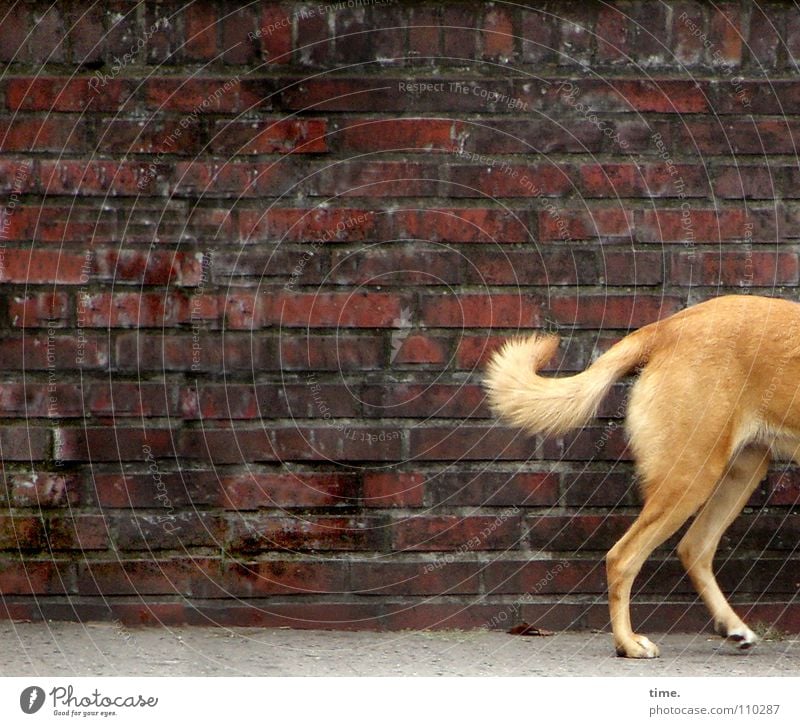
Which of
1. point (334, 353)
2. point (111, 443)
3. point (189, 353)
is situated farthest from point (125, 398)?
point (334, 353)

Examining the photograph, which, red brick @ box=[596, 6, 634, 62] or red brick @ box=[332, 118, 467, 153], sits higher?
red brick @ box=[596, 6, 634, 62]

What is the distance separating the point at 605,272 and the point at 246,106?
134 cm

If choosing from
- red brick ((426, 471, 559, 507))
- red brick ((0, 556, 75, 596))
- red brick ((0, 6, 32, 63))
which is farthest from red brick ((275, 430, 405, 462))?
red brick ((0, 6, 32, 63))

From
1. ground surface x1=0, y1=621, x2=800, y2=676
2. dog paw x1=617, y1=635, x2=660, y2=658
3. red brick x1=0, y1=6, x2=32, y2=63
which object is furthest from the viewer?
red brick x1=0, y1=6, x2=32, y2=63

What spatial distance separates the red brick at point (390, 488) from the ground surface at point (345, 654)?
45 cm

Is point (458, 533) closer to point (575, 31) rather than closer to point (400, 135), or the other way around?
point (400, 135)

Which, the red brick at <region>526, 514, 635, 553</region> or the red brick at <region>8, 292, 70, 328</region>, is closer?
the red brick at <region>8, 292, 70, 328</region>

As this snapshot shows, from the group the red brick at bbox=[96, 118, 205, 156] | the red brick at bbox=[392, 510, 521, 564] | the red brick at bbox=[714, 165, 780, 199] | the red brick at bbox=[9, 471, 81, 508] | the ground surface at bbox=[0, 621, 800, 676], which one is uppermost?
the red brick at bbox=[96, 118, 205, 156]

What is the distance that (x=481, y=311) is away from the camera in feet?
14.4

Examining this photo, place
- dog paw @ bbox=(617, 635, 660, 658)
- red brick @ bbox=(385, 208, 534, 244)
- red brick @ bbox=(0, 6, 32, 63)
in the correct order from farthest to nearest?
1. red brick @ bbox=(385, 208, 534, 244)
2. red brick @ bbox=(0, 6, 32, 63)
3. dog paw @ bbox=(617, 635, 660, 658)

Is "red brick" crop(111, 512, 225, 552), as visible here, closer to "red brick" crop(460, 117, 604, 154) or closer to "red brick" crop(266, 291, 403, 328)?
"red brick" crop(266, 291, 403, 328)

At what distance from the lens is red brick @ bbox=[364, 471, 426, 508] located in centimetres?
438

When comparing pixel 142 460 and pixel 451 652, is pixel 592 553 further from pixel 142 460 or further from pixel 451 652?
pixel 142 460

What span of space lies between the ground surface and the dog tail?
74 centimetres
